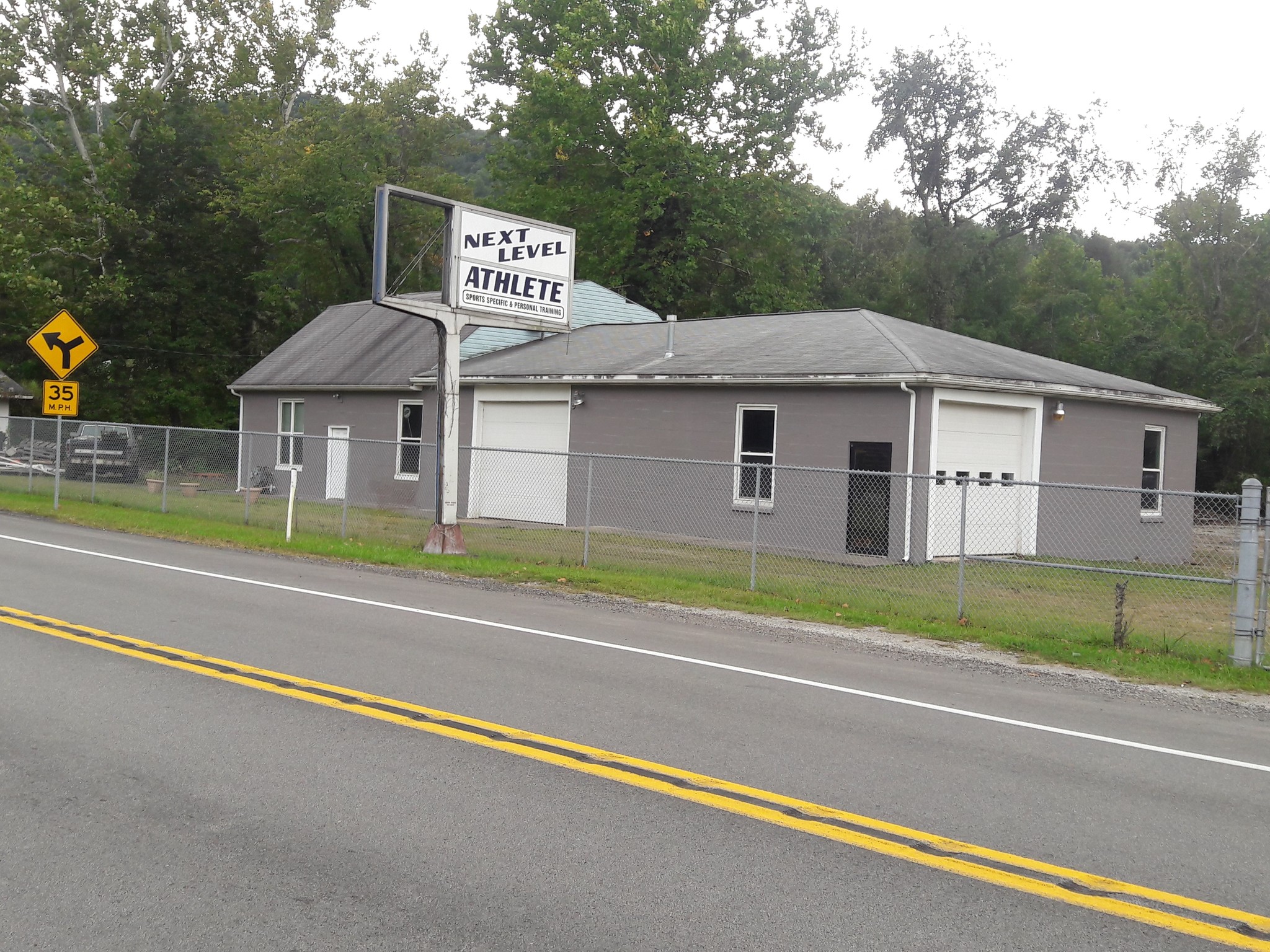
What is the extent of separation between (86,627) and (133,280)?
3723cm

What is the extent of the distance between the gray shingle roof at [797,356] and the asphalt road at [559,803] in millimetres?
9599

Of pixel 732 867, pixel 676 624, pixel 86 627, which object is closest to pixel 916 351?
pixel 676 624

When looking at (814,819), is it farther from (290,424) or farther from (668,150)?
(668,150)

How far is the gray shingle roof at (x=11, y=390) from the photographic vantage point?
133ft

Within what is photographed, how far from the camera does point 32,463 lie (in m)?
25.3

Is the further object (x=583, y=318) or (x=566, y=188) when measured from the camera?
(x=566, y=188)

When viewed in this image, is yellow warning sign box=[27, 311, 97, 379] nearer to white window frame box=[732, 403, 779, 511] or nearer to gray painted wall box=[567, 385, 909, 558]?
gray painted wall box=[567, 385, 909, 558]

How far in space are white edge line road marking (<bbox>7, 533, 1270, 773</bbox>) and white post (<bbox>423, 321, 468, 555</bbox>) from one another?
12.1 ft

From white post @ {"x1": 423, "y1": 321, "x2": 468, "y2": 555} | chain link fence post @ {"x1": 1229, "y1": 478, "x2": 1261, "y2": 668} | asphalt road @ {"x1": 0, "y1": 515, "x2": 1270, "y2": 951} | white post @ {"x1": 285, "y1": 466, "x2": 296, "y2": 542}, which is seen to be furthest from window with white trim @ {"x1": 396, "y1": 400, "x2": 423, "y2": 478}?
chain link fence post @ {"x1": 1229, "y1": 478, "x2": 1261, "y2": 668}

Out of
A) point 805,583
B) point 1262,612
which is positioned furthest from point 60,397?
point 1262,612

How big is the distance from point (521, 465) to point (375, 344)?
7.45 metres

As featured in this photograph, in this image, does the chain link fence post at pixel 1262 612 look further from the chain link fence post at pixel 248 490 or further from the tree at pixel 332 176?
the tree at pixel 332 176

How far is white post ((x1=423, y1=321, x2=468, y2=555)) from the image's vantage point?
1705 centimetres

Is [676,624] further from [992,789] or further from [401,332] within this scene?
[401,332]
